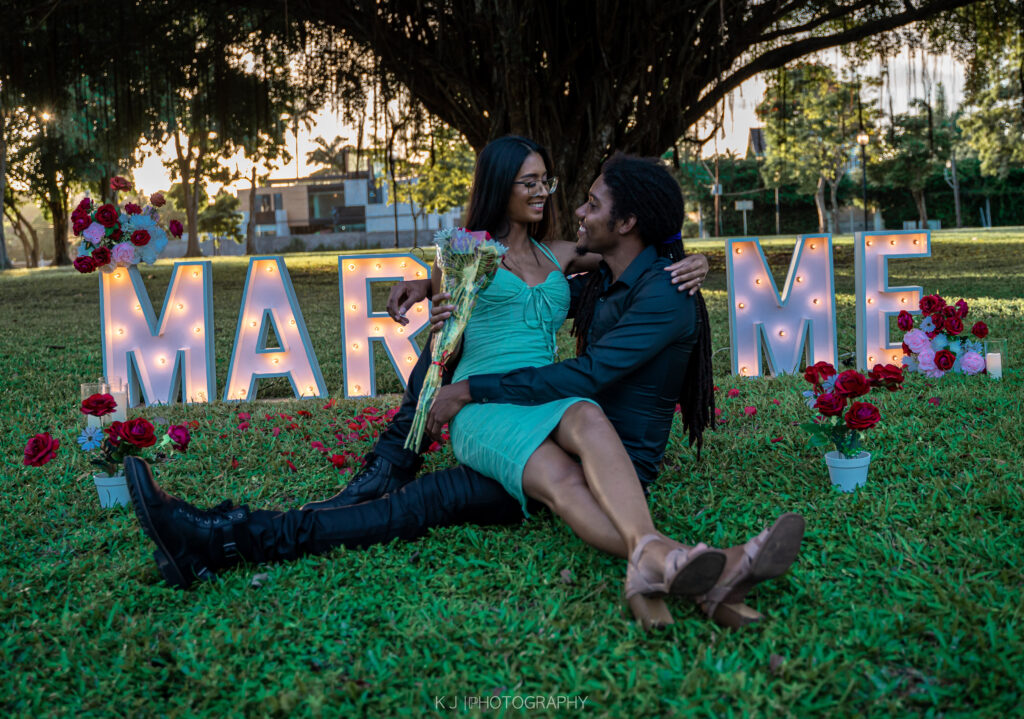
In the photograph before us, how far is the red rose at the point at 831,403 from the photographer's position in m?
3.51

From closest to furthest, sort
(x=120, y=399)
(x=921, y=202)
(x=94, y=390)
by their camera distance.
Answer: (x=94, y=390) < (x=120, y=399) < (x=921, y=202)

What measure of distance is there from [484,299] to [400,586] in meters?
1.20

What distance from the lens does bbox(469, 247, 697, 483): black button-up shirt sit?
121 inches

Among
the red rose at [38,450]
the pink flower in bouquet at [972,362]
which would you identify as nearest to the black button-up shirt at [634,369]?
the red rose at [38,450]

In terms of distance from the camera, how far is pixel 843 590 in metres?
2.70

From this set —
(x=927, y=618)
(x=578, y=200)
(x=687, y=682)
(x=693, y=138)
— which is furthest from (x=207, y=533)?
(x=693, y=138)

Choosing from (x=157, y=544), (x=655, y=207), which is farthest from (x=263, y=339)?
(x=655, y=207)

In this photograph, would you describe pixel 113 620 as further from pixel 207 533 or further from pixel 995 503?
pixel 995 503

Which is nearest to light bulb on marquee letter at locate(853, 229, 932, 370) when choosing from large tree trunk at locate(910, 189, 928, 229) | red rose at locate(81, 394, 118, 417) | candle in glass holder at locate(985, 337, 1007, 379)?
candle in glass holder at locate(985, 337, 1007, 379)

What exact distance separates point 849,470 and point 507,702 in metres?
2.04

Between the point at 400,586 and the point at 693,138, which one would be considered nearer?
the point at 400,586

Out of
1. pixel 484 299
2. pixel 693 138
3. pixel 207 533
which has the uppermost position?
pixel 693 138

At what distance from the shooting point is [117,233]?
548 centimetres

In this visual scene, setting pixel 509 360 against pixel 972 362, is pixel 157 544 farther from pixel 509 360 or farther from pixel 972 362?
pixel 972 362
